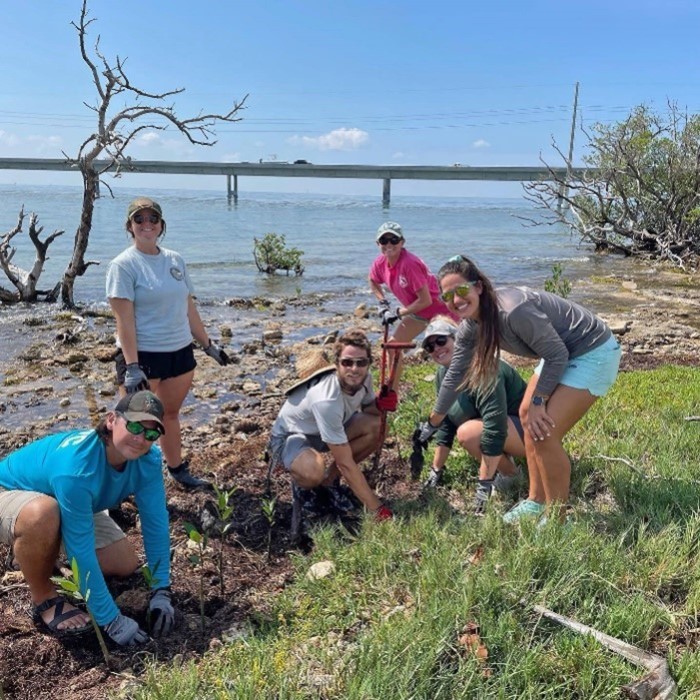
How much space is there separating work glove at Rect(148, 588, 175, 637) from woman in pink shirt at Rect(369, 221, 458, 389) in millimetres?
3731

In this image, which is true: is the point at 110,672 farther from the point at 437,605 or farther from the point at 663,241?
the point at 663,241

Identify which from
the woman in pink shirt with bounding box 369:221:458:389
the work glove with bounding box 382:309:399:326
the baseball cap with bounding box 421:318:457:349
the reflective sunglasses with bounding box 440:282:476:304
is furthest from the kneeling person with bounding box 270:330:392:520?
the woman in pink shirt with bounding box 369:221:458:389

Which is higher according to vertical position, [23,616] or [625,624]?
[625,624]

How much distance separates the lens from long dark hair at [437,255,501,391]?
142 inches

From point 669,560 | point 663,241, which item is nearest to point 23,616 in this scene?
point 669,560

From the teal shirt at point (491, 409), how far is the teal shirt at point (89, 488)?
2.04 metres

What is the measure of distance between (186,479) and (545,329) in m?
2.95

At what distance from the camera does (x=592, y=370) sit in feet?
12.4

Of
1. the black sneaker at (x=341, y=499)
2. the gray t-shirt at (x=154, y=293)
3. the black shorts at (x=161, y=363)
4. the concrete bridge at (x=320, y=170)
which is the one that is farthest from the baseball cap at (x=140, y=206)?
the concrete bridge at (x=320, y=170)

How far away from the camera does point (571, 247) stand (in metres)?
30.5

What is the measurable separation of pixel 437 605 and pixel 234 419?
450 cm

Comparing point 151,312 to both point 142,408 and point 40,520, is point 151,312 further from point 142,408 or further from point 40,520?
point 40,520

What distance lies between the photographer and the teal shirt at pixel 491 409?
4387mm

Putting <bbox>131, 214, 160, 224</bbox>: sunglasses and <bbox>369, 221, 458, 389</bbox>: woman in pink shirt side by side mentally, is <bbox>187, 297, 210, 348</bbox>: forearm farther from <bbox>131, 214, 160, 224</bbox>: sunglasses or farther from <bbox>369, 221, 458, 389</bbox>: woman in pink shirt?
<bbox>369, 221, 458, 389</bbox>: woman in pink shirt
